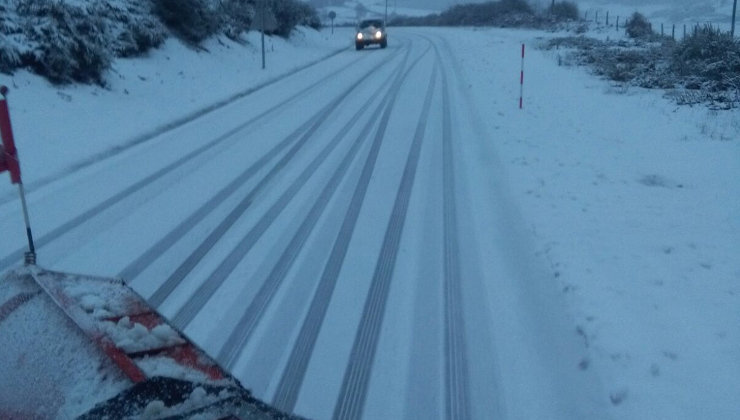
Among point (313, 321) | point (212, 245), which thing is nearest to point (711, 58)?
point (212, 245)

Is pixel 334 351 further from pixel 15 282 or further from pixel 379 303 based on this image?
pixel 15 282

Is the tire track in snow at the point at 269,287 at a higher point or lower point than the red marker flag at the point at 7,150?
lower

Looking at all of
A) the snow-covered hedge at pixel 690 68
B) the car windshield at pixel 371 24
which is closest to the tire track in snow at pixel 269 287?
the snow-covered hedge at pixel 690 68

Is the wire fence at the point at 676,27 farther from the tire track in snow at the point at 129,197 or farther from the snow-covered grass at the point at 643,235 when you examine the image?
the tire track in snow at the point at 129,197

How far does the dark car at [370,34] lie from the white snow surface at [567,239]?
76.7ft

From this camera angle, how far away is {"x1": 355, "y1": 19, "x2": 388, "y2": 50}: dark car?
125ft

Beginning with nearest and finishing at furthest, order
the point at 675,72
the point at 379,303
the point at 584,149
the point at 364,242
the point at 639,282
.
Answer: the point at 379,303 < the point at 639,282 < the point at 364,242 < the point at 584,149 < the point at 675,72

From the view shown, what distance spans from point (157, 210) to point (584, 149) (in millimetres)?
7077

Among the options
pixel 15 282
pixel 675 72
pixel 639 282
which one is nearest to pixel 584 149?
pixel 639 282

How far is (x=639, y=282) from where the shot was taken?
18.5 ft

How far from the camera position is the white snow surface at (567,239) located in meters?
4.21

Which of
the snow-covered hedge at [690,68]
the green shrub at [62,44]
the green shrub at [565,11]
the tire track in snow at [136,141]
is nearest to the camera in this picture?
the tire track in snow at [136,141]

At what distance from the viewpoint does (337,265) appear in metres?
6.03

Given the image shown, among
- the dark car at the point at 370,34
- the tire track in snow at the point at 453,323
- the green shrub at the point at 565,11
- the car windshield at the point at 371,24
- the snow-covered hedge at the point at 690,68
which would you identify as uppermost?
the green shrub at the point at 565,11
